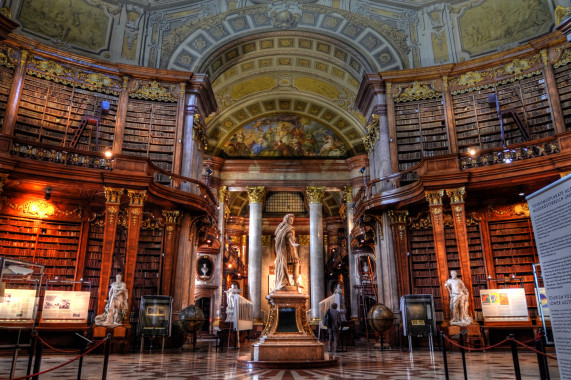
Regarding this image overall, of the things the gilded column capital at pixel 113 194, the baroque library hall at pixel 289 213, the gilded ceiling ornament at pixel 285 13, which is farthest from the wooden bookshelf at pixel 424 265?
the gilded ceiling ornament at pixel 285 13

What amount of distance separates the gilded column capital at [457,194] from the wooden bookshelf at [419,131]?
2173 mm

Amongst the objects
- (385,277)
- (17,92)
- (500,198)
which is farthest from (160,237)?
(500,198)

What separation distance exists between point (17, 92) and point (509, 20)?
47.4 feet

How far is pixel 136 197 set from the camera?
10352 mm

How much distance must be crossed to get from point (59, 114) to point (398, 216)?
33.7ft

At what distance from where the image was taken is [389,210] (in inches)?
501

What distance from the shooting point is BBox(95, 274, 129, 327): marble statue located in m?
9.27

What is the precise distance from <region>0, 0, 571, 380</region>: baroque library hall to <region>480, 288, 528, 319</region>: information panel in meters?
0.03

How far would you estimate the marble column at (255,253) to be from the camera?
59.7 feet

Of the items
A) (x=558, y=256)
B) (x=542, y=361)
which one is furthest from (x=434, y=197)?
(x=558, y=256)

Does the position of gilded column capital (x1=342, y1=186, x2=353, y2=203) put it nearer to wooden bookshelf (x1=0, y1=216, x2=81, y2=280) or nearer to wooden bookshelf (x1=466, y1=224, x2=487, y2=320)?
wooden bookshelf (x1=466, y1=224, x2=487, y2=320)

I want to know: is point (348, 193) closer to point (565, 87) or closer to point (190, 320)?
point (565, 87)

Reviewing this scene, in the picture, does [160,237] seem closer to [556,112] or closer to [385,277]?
[385,277]

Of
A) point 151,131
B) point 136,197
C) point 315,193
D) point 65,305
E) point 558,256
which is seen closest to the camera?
point 558,256
